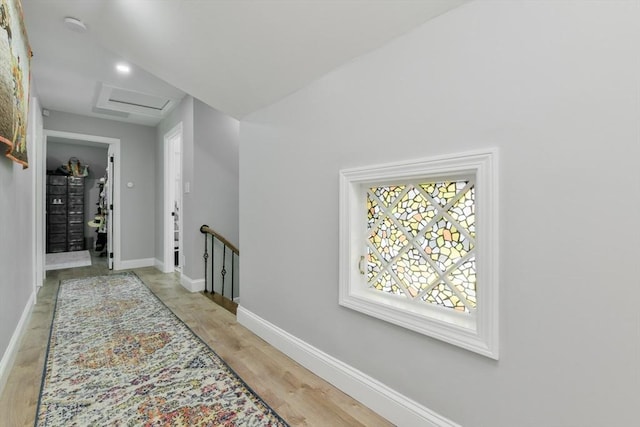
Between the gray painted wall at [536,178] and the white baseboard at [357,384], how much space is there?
46mm

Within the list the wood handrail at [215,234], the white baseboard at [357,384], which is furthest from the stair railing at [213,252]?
the white baseboard at [357,384]

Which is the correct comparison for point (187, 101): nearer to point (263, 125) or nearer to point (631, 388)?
point (263, 125)

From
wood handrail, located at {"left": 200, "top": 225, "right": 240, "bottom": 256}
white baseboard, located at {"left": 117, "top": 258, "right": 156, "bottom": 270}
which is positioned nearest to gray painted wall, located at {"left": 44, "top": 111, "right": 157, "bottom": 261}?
white baseboard, located at {"left": 117, "top": 258, "right": 156, "bottom": 270}

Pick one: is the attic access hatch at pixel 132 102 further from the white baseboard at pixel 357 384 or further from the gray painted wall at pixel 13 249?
the white baseboard at pixel 357 384

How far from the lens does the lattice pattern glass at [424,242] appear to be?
130 cm

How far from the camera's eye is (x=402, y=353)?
145cm

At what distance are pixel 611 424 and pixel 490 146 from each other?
36.5 inches

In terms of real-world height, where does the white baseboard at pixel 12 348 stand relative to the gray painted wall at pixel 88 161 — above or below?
below

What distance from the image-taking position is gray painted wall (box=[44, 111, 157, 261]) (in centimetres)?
501

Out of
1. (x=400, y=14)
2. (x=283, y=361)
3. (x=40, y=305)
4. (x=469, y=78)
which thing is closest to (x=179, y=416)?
(x=283, y=361)

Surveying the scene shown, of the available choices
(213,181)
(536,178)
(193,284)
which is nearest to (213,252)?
(193,284)

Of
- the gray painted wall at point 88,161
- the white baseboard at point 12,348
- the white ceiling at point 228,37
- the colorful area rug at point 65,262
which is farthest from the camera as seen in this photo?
the gray painted wall at point 88,161

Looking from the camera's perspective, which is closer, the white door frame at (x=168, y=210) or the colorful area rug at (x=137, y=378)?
the colorful area rug at (x=137, y=378)

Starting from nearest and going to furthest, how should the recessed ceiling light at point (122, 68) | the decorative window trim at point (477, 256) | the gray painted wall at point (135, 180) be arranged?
1. the decorative window trim at point (477, 256)
2. the recessed ceiling light at point (122, 68)
3. the gray painted wall at point (135, 180)
